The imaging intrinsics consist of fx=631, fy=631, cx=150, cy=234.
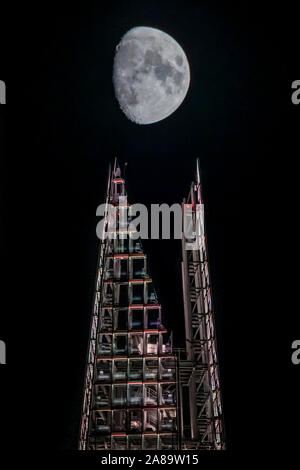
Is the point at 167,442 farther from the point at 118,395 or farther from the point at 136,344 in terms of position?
the point at 136,344

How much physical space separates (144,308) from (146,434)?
38.4 feet

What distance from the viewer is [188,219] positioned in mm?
68438

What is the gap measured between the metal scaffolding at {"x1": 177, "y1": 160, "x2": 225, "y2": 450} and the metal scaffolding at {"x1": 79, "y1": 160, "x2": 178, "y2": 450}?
2.04 meters

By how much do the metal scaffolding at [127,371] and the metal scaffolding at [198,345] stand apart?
2.04 metres

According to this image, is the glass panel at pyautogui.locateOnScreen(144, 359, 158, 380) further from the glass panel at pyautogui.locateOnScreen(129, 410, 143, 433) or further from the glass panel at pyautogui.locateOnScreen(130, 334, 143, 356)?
the glass panel at pyautogui.locateOnScreen(129, 410, 143, 433)

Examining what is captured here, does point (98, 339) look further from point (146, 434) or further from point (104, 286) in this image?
point (146, 434)

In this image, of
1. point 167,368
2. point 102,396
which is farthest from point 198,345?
point 102,396

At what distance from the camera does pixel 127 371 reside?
56750 millimetres

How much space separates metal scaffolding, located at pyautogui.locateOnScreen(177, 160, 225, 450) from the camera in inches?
2194

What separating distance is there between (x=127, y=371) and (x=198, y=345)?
8276mm

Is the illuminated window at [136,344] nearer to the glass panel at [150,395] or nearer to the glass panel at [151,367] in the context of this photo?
the glass panel at [151,367]

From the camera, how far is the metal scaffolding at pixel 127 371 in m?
54.3
